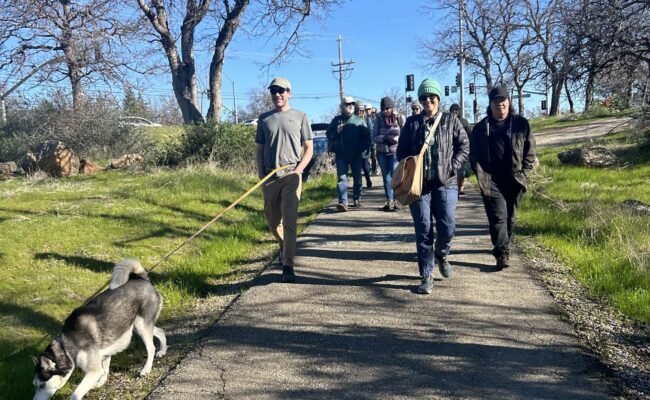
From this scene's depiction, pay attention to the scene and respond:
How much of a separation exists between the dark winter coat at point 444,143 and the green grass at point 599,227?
171 centimetres

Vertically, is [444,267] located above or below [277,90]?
below

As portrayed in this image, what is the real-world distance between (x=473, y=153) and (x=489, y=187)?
1.27 feet

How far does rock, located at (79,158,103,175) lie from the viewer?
1388 cm

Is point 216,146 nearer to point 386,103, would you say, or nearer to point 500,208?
point 386,103

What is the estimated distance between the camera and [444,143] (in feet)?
15.5

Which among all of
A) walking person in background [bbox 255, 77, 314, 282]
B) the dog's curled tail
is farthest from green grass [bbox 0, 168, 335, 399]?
walking person in background [bbox 255, 77, 314, 282]

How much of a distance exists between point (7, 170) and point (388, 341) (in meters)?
13.6

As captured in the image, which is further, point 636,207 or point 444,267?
point 636,207

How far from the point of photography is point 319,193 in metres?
11.5

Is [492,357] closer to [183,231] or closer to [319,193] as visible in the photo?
[183,231]

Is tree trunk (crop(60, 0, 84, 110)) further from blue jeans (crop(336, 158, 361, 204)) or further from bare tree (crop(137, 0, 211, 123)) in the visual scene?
blue jeans (crop(336, 158, 361, 204))

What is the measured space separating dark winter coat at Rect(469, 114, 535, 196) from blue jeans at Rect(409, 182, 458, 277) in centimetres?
55

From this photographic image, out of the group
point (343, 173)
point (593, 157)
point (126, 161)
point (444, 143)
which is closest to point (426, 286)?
point (444, 143)

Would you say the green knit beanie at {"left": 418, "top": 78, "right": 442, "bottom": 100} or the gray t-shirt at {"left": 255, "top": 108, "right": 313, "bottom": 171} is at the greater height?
the green knit beanie at {"left": 418, "top": 78, "right": 442, "bottom": 100}
